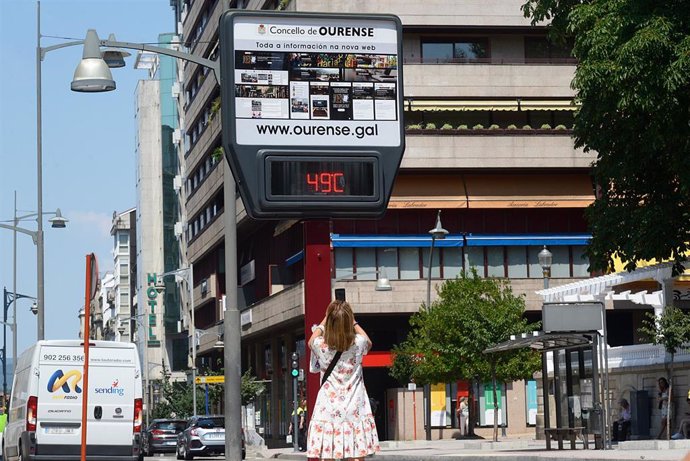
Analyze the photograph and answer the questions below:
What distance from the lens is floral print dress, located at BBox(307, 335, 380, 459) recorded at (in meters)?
10.2

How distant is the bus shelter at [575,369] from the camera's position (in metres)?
28.0

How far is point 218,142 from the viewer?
7069 cm

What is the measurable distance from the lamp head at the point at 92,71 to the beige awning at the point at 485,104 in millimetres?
38490

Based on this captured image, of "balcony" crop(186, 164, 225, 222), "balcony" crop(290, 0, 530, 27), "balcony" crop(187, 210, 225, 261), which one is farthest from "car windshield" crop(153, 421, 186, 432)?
"balcony" crop(290, 0, 530, 27)

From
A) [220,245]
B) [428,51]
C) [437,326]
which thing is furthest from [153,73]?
[437,326]

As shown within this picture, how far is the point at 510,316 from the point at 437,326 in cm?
253

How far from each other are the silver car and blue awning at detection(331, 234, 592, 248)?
1194 centimetres

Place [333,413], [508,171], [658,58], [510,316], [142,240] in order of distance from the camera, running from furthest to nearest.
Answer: [142,240], [508,171], [510,316], [658,58], [333,413]

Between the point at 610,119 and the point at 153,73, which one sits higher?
the point at 153,73

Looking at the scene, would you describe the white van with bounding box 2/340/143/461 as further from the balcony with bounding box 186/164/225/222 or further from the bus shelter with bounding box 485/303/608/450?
the balcony with bounding box 186/164/225/222

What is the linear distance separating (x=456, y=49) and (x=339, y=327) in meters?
49.1

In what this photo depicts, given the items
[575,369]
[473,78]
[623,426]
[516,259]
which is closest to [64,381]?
[575,369]

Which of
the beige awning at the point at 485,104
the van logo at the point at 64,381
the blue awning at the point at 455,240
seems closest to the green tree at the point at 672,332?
the van logo at the point at 64,381

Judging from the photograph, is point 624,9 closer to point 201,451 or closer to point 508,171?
point 201,451
